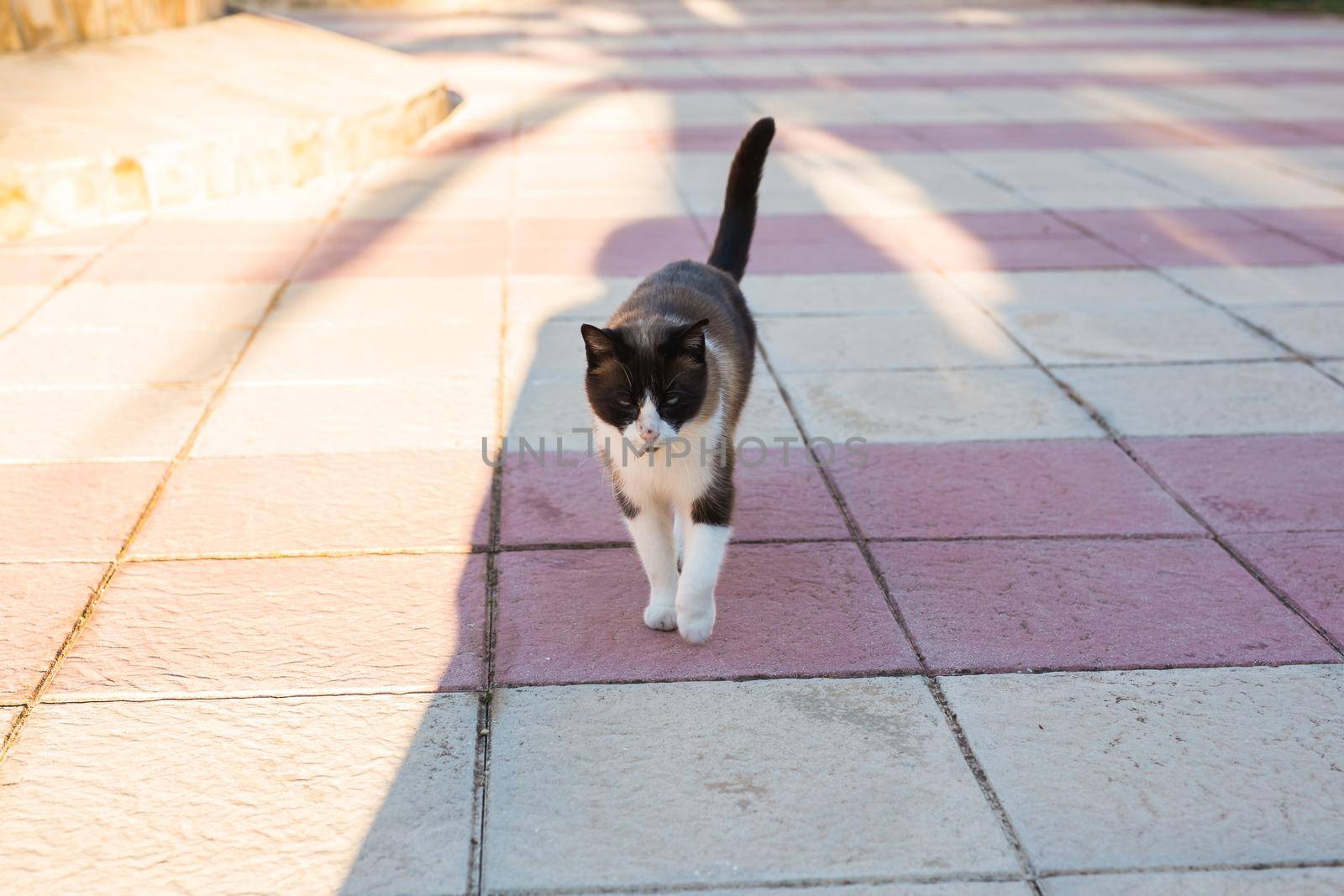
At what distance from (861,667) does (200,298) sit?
4.21 m

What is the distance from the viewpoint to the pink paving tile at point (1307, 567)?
3.32m

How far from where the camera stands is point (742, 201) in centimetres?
418

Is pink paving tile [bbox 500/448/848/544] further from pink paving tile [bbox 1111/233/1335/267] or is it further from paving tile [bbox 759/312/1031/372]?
pink paving tile [bbox 1111/233/1335/267]

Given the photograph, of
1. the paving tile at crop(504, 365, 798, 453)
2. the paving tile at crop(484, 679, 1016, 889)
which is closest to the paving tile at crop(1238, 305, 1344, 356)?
the paving tile at crop(504, 365, 798, 453)

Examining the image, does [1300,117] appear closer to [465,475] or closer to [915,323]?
[915,323]

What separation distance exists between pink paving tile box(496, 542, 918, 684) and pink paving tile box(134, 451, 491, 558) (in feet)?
1.24

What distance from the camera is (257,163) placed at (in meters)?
7.85

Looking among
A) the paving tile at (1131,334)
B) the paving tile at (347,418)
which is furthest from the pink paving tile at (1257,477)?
the paving tile at (347,418)

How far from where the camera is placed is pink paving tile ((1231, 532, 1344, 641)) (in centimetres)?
332

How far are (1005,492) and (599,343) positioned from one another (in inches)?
66.3

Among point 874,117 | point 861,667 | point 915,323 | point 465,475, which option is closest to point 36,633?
point 465,475

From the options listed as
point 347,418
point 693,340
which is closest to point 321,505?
point 347,418

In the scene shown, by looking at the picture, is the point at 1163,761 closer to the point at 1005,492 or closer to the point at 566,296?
the point at 1005,492

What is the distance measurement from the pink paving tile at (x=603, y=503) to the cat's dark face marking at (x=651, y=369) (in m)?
0.72
